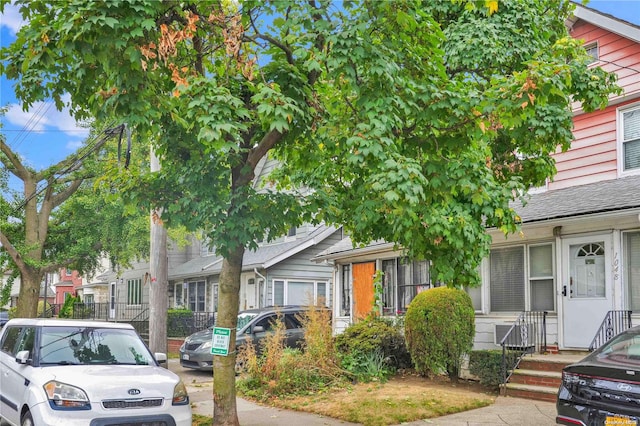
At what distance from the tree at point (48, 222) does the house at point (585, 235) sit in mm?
16967

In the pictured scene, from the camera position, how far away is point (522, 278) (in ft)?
48.4

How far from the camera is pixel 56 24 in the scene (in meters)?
6.88

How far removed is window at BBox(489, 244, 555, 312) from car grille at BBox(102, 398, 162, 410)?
30.6ft

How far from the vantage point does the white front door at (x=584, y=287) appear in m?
12.9

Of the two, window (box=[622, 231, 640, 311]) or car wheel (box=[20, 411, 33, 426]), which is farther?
window (box=[622, 231, 640, 311])

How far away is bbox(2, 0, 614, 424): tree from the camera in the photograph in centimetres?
727

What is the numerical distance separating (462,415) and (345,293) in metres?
10.4

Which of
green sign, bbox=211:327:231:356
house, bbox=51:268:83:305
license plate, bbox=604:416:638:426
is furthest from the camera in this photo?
house, bbox=51:268:83:305

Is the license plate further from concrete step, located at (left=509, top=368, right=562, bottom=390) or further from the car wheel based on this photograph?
the car wheel

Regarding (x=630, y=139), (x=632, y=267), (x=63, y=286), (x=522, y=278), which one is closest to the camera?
(x=632, y=267)

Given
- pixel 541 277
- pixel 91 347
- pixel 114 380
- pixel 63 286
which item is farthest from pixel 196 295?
pixel 63 286

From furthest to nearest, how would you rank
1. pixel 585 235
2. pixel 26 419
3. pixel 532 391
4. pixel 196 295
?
pixel 196 295, pixel 585 235, pixel 532 391, pixel 26 419

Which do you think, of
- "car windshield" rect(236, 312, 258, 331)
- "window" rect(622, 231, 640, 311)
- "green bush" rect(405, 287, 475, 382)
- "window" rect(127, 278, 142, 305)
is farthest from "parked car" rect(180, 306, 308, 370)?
"window" rect(127, 278, 142, 305)

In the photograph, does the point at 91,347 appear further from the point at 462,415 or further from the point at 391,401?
the point at 462,415
